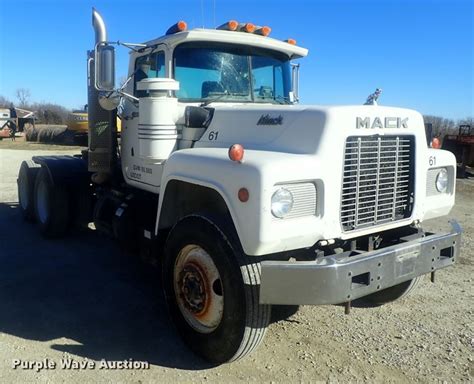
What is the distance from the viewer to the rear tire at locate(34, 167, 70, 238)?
22.0 feet

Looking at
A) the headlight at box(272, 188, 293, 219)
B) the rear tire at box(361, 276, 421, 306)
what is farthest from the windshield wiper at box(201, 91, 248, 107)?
the rear tire at box(361, 276, 421, 306)

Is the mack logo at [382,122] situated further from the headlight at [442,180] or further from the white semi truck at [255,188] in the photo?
the headlight at [442,180]

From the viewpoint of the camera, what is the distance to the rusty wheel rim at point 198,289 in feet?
11.4

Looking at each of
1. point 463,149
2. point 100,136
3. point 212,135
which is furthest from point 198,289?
point 463,149

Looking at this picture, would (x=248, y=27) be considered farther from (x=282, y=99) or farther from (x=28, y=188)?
(x=28, y=188)

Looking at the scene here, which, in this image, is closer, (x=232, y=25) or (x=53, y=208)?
(x=232, y=25)

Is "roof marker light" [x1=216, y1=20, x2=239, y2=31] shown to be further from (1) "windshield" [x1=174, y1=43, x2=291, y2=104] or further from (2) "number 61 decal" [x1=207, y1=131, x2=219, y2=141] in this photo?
(2) "number 61 decal" [x1=207, y1=131, x2=219, y2=141]

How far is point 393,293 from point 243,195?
2375mm

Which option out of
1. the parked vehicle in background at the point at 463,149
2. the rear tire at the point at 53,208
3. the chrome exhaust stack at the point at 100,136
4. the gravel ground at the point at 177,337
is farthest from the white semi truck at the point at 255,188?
the parked vehicle in background at the point at 463,149

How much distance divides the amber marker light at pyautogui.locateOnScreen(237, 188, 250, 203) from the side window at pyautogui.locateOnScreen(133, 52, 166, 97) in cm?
218

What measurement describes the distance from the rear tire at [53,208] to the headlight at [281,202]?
4.62 metres

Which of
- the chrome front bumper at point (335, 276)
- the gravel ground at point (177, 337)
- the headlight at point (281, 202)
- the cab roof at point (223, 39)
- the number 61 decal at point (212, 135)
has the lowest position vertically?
the gravel ground at point (177, 337)

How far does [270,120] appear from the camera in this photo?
375 centimetres

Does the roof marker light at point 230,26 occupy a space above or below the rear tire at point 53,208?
above
